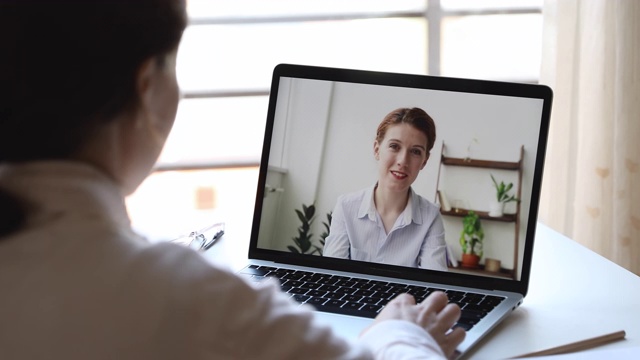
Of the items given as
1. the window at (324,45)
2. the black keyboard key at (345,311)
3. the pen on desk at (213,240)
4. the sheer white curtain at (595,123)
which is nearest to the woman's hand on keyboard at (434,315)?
the black keyboard key at (345,311)

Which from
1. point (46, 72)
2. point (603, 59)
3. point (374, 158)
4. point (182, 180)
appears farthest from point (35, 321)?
point (182, 180)

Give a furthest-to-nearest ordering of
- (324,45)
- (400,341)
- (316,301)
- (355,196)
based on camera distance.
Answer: (324,45) < (355,196) < (316,301) < (400,341)

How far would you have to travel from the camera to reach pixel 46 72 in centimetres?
58

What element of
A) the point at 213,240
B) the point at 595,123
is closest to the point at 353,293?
the point at 213,240

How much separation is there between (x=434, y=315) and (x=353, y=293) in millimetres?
214

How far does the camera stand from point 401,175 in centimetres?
117

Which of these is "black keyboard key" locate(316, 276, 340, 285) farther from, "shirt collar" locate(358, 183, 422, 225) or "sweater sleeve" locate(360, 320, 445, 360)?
"sweater sleeve" locate(360, 320, 445, 360)

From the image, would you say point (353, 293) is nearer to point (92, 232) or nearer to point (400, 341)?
point (400, 341)

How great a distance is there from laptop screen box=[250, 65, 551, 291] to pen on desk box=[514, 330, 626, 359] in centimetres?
16

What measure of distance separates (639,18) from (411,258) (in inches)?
49.4

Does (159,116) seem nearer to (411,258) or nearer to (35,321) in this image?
(35,321)

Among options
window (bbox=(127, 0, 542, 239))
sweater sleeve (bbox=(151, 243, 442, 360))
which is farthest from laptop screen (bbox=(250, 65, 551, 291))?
window (bbox=(127, 0, 542, 239))

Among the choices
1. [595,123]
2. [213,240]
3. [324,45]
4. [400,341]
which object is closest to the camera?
[400,341]

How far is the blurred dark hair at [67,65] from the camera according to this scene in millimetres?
566
